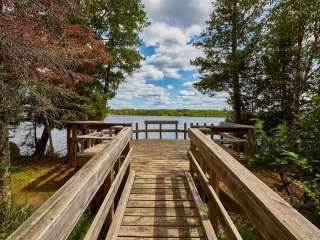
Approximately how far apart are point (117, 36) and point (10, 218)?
38.2 feet

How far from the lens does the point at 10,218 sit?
233 inches

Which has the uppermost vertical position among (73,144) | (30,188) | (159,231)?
(73,144)

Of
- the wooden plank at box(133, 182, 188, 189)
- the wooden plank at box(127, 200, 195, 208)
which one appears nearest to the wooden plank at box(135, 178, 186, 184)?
the wooden plank at box(133, 182, 188, 189)

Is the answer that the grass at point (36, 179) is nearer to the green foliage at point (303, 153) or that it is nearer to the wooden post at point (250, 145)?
the green foliage at point (303, 153)

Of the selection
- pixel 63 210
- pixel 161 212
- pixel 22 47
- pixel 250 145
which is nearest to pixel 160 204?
pixel 161 212

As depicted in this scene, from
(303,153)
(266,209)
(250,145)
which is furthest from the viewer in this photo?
(250,145)

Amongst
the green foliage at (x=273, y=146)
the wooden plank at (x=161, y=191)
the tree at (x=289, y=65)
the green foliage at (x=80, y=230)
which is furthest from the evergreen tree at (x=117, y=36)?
the green foliage at (x=273, y=146)

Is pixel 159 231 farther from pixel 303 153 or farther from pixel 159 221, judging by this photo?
pixel 303 153

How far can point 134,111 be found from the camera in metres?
76.6

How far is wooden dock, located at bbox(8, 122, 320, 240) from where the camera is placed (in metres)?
1.55

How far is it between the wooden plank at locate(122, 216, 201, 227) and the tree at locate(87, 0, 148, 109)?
1109 cm

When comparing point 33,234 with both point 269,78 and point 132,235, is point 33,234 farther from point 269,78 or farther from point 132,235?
point 269,78

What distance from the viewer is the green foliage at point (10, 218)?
219 inches

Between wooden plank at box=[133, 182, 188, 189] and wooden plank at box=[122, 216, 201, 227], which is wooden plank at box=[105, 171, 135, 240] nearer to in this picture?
wooden plank at box=[122, 216, 201, 227]
